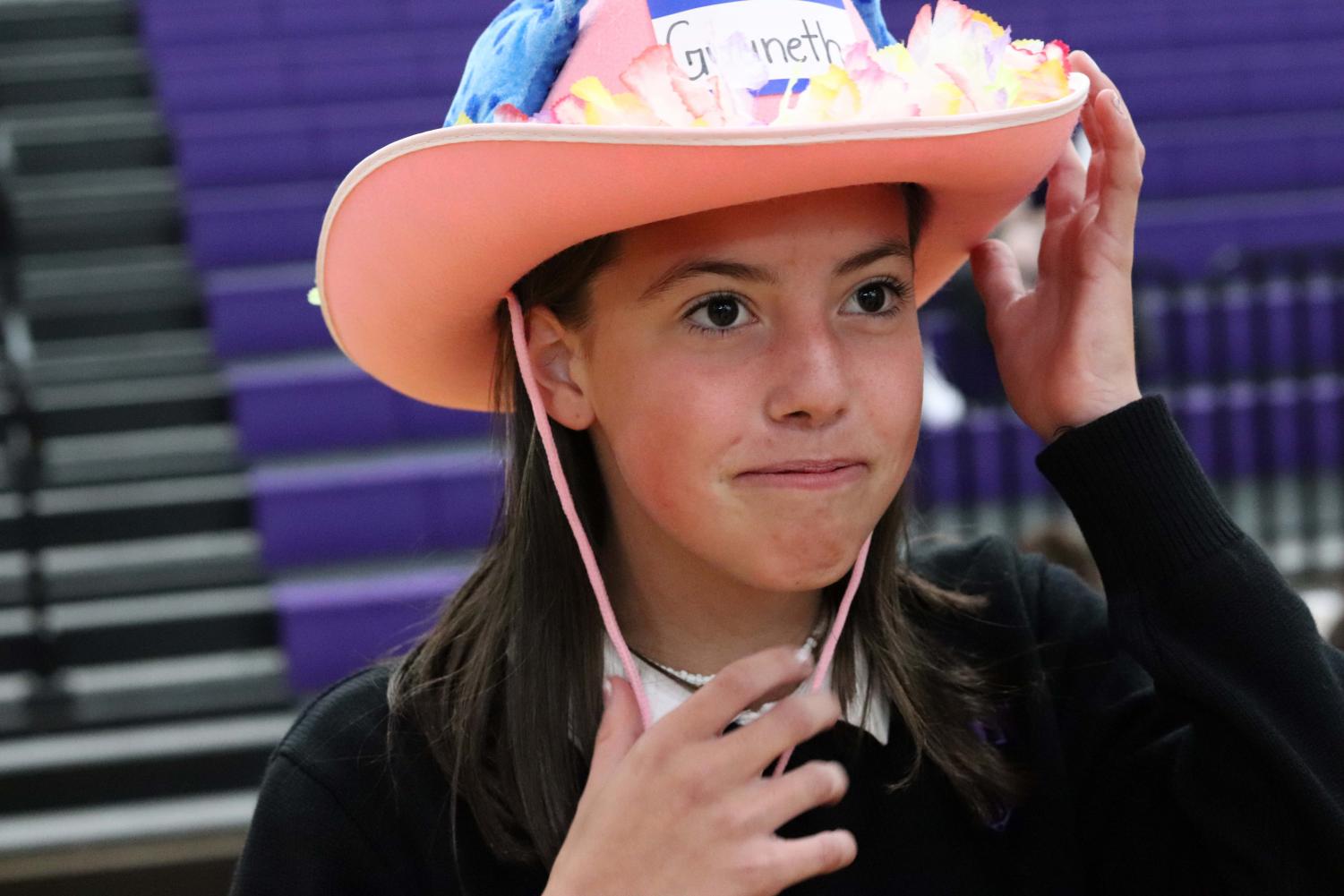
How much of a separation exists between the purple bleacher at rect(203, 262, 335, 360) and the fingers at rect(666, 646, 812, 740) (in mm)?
4638

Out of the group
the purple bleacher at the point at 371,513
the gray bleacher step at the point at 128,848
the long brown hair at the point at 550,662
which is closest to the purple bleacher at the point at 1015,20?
the purple bleacher at the point at 371,513

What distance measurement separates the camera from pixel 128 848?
385 cm

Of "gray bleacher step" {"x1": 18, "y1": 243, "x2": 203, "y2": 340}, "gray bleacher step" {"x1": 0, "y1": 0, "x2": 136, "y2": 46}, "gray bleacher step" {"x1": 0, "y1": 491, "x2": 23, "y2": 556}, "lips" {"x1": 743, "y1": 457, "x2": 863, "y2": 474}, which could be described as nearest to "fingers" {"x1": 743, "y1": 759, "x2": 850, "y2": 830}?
"lips" {"x1": 743, "y1": 457, "x2": 863, "y2": 474}

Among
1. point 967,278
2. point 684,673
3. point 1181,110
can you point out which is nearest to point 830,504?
point 684,673

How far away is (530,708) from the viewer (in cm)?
134

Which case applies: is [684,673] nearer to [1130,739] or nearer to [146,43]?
[1130,739]

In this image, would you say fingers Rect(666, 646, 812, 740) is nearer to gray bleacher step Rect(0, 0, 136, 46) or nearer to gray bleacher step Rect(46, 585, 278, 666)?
gray bleacher step Rect(46, 585, 278, 666)

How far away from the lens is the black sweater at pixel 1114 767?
128 cm

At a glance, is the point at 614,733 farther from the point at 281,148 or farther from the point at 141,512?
the point at 281,148

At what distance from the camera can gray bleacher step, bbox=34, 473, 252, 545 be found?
15.9ft

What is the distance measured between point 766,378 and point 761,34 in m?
0.27

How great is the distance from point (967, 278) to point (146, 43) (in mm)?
4995

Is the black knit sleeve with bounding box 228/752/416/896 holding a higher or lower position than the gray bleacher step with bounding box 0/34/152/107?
lower

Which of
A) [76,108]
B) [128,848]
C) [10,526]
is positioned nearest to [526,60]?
[128,848]
